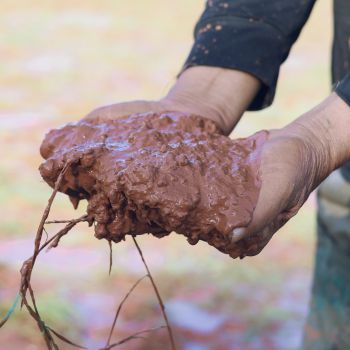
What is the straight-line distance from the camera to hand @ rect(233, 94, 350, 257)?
4.46 ft

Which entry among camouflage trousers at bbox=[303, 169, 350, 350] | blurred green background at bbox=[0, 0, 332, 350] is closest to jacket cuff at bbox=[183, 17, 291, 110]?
blurred green background at bbox=[0, 0, 332, 350]

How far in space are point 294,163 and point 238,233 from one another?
0.68ft

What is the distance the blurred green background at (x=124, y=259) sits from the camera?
8.84 ft

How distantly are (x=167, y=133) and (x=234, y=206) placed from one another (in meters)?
0.27

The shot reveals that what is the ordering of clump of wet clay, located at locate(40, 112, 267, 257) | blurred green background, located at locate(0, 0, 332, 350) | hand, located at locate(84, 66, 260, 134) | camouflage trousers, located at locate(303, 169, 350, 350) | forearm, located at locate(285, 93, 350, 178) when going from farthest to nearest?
blurred green background, located at locate(0, 0, 332, 350), camouflage trousers, located at locate(303, 169, 350, 350), hand, located at locate(84, 66, 260, 134), forearm, located at locate(285, 93, 350, 178), clump of wet clay, located at locate(40, 112, 267, 257)

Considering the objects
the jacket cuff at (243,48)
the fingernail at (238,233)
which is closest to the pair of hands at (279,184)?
the fingernail at (238,233)

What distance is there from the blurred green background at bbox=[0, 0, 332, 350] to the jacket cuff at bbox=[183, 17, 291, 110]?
0.49 m

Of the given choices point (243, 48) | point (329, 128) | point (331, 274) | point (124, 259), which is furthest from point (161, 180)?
point (124, 259)

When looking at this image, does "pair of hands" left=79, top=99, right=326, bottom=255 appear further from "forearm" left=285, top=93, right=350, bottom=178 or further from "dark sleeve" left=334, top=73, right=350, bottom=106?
"dark sleeve" left=334, top=73, right=350, bottom=106

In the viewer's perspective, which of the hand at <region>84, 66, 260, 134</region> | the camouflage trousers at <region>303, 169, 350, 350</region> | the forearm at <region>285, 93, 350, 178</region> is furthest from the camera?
the camouflage trousers at <region>303, 169, 350, 350</region>

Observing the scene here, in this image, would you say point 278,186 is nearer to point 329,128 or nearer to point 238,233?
point 238,233

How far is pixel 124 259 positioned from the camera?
3.04 m

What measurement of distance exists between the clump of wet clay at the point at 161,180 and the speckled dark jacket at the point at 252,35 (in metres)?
0.37

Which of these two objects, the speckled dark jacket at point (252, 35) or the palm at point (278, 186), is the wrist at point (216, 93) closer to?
the speckled dark jacket at point (252, 35)
